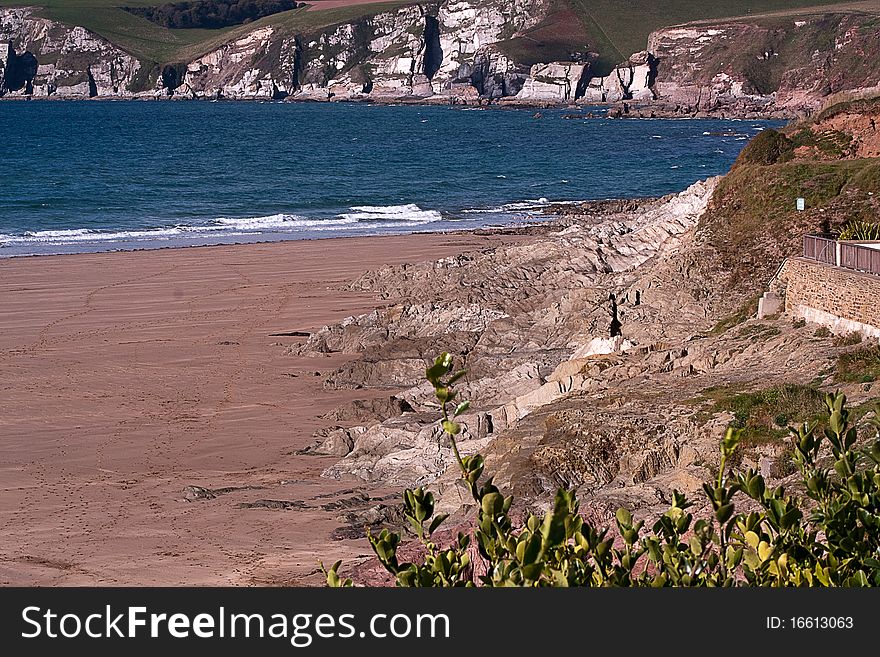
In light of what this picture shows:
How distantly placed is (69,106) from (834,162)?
188020mm

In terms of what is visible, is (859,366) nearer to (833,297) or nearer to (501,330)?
(833,297)

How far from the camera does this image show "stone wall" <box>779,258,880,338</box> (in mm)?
15445

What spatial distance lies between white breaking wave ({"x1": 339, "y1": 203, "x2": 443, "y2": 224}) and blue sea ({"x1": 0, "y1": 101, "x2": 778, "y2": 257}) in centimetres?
9

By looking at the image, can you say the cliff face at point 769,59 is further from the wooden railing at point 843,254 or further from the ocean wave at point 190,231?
the wooden railing at point 843,254

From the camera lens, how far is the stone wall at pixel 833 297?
15445 mm

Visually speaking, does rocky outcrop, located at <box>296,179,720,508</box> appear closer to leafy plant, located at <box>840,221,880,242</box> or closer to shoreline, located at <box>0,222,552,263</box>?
leafy plant, located at <box>840,221,880,242</box>

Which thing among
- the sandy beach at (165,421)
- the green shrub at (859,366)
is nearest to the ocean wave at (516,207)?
the sandy beach at (165,421)

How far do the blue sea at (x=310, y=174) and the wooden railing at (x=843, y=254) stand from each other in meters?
32.4

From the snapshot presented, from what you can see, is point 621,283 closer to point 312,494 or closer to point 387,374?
point 387,374

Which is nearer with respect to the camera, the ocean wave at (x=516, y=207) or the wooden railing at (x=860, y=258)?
the wooden railing at (x=860, y=258)

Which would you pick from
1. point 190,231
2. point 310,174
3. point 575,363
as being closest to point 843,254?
point 575,363

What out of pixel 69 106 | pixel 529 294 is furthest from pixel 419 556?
pixel 69 106

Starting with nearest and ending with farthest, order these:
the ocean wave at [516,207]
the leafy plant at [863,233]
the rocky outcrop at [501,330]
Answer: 1. the rocky outcrop at [501,330]
2. the leafy plant at [863,233]
3. the ocean wave at [516,207]

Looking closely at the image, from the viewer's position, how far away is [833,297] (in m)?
16.2
